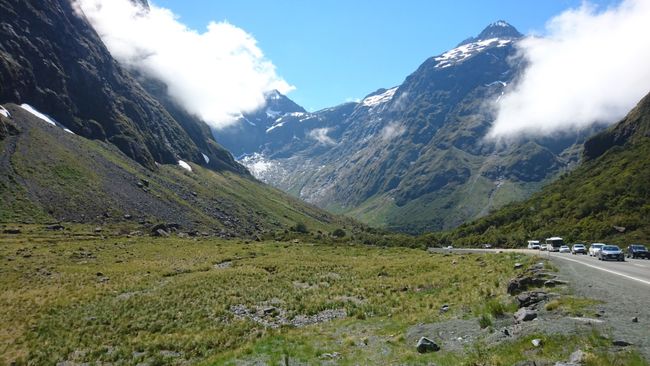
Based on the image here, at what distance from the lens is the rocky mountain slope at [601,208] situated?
298ft

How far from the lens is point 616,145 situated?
602 ft

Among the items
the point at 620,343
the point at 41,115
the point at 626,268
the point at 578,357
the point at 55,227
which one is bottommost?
the point at 55,227

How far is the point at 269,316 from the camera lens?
33.1 m

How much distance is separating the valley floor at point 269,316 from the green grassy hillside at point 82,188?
6257cm

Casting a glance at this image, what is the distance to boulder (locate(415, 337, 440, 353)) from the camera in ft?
60.7

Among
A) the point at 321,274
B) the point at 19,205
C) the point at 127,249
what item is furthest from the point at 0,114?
the point at 321,274

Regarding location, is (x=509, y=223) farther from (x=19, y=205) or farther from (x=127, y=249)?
(x=19, y=205)

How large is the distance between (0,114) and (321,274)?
144 metres

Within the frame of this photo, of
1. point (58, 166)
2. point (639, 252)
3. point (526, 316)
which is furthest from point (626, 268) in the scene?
point (58, 166)

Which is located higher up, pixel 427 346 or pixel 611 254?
pixel 611 254

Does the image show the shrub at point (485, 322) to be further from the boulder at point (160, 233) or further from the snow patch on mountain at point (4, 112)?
the snow patch on mountain at point (4, 112)

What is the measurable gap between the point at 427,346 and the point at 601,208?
108509mm

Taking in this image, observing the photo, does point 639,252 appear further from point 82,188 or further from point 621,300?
point 82,188

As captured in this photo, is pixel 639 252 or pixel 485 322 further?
pixel 639 252
